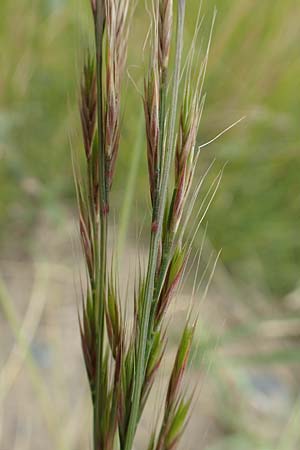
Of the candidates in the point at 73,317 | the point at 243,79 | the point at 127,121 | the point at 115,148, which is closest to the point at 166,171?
the point at 115,148

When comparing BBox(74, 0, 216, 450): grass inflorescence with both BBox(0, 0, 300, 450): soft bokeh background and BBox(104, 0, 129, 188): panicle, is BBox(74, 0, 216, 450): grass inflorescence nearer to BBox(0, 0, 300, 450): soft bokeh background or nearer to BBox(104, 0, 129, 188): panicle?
BBox(104, 0, 129, 188): panicle

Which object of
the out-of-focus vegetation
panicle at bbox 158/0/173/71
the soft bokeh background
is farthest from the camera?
the out-of-focus vegetation

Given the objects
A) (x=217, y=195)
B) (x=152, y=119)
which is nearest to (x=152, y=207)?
(x=152, y=119)

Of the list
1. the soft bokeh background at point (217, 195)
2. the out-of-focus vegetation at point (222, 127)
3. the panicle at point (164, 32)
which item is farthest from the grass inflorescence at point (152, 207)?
the out-of-focus vegetation at point (222, 127)

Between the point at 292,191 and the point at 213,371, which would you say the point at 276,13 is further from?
the point at 213,371

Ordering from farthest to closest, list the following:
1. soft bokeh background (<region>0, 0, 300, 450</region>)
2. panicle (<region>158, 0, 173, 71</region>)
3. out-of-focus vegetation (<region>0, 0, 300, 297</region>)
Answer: out-of-focus vegetation (<region>0, 0, 300, 297</region>)
soft bokeh background (<region>0, 0, 300, 450</region>)
panicle (<region>158, 0, 173, 71</region>)

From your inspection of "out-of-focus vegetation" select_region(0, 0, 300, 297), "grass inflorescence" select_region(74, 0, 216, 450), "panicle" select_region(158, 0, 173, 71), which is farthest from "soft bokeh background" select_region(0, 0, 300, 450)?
"panicle" select_region(158, 0, 173, 71)

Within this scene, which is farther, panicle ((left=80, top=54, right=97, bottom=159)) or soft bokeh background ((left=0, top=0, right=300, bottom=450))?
soft bokeh background ((left=0, top=0, right=300, bottom=450))
